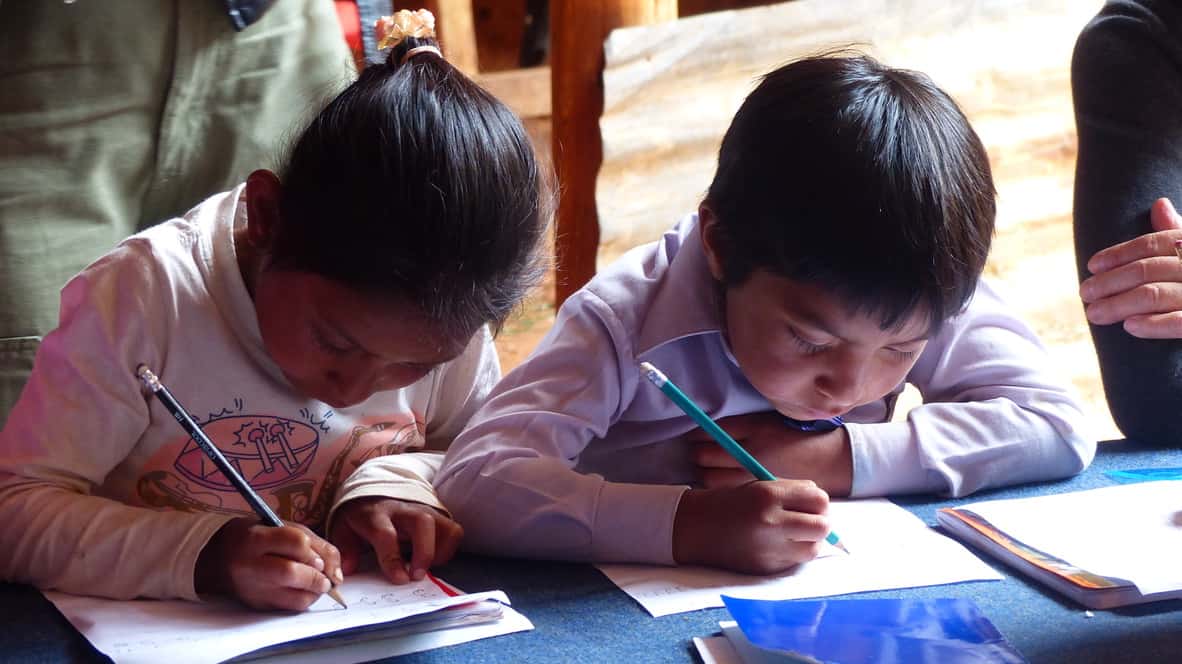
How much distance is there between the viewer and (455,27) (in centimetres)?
242

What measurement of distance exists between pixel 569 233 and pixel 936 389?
984 millimetres

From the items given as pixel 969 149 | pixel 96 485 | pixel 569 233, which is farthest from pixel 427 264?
pixel 569 233

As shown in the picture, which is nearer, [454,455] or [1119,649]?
[1119,649]

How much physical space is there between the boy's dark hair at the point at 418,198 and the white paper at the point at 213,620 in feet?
0.72

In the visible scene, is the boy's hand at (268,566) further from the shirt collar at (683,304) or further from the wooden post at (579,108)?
the wooden post at (579,108)

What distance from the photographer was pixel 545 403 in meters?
1.16

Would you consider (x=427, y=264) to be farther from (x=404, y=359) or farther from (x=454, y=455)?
(x=454, y=455)

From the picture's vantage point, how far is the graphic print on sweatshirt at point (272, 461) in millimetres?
1139

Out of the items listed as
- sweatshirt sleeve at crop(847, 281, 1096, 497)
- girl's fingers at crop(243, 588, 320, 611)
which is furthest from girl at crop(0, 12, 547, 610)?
sweatshirt sleeve at crop(847, 281, 1096, 497)

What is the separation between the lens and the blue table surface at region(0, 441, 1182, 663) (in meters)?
0.89

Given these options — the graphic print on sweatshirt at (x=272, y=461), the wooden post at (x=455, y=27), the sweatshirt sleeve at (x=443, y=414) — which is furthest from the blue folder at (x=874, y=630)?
the wooden post at (x=455, y=27)

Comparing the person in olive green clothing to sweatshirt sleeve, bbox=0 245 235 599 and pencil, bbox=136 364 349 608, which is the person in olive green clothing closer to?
sweatshirt sleeve, bbox=0 245 235 599

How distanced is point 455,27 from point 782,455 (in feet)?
4.80

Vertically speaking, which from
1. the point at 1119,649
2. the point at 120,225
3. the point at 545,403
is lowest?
Answer: the point at 1119,649
